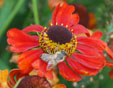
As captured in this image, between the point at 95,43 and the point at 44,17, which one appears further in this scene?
the point at 44,17

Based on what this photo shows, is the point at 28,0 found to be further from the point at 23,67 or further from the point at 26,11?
the point at 23,67

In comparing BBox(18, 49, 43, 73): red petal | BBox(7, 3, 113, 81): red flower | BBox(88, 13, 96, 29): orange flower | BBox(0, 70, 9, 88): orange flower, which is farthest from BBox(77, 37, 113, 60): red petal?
BBox(88, 13, 96, 29): orange flower

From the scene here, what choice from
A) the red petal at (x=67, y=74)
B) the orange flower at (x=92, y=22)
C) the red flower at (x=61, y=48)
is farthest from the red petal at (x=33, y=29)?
the orange flower at (x=92, y=22)

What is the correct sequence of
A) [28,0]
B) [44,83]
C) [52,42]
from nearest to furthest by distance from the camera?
[44,83], [52,42], [28,0]

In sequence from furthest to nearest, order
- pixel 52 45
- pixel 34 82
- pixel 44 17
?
pixel 44 17 < pixel 52 45 < pixel 34 82

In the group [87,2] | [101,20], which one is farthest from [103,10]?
[87,2]

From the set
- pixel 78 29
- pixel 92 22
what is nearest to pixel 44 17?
pixel 92 22

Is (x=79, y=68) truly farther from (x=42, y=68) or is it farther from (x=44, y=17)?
(x=44, y=17)
